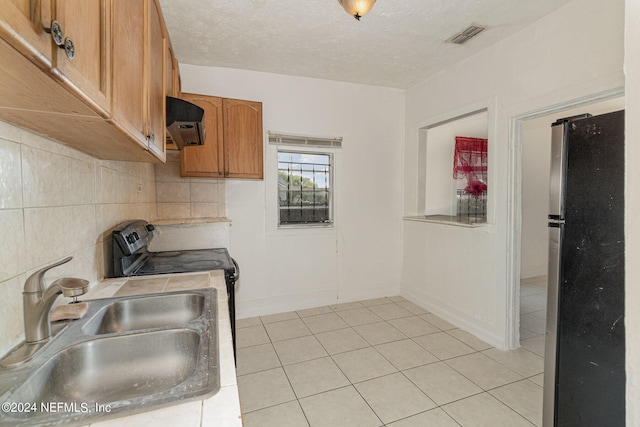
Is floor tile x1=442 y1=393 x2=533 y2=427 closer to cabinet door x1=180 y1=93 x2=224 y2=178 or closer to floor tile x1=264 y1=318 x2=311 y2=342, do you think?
floor tile x1=264 y1=318 x2=311 y2=342

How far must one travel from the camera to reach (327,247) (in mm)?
3469

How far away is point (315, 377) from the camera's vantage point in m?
2.11

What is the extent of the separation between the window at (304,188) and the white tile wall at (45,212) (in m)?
1.77

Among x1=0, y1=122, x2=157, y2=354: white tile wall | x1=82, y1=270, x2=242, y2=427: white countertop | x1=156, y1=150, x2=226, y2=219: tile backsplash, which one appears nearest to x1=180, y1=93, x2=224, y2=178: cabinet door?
x1=156, y1=150, x2=226, y2=219: tile backsplash

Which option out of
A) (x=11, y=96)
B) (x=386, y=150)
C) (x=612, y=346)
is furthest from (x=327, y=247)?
(x=11, y=96)

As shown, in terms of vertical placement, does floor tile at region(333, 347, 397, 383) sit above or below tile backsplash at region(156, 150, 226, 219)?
below

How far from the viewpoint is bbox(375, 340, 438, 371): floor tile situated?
2270mm

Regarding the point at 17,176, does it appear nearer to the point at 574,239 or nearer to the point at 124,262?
the point at 124,262

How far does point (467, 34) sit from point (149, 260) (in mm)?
3084

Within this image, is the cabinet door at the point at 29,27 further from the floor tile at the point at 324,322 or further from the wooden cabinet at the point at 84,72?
the floor tile at the point at 324,322

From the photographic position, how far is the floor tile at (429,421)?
1662 mm

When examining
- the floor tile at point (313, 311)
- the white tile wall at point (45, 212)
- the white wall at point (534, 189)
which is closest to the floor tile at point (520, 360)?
the floor tile at point (313, 311)

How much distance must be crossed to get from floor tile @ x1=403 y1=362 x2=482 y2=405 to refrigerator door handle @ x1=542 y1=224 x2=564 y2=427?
2.28 feet

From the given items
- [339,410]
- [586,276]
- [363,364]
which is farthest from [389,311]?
[586,276]
